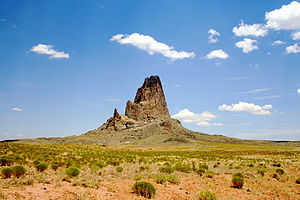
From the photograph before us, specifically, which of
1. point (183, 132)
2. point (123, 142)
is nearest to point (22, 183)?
point (123, 142)

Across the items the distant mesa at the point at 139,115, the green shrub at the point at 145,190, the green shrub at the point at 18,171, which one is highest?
the distant mesa at the point at 139,115

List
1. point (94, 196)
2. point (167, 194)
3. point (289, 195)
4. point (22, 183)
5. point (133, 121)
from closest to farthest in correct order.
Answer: point (94, 196) < point (22, 183) < point (167, 194) < point (289, 195) < point (133, 121)

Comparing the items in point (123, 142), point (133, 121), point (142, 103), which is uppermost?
point (142, 103)

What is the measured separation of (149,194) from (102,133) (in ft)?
501

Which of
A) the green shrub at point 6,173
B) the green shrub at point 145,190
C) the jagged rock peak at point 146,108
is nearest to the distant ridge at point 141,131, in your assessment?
the jagged rock peak at point 146,108

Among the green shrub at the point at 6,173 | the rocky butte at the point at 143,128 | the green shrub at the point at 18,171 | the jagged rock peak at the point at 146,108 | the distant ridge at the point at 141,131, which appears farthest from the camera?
the jagged rock peak at the point at 146,108

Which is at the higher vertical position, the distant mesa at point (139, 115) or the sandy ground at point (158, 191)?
the distant mesa at point (139, 115)

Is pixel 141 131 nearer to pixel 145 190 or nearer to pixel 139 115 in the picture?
pixel 139 115

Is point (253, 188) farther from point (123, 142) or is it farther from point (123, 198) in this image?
point (123, 142)

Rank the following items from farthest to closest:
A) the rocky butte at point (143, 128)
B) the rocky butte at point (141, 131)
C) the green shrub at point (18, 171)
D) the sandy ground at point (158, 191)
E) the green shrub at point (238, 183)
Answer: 1. the rocky butte at point (143, 128)
2. the rocky butte at point (141, 131)
3. the green shrub at point (238, 183)
4. the green shrub at point (18, 171)
5. the sandy ground at point (158, 191)

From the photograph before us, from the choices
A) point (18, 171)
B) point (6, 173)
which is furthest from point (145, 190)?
point (6, 173)

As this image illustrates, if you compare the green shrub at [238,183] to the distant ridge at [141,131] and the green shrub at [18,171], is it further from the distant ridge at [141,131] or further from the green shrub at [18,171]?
the distant ridge at [141,131]

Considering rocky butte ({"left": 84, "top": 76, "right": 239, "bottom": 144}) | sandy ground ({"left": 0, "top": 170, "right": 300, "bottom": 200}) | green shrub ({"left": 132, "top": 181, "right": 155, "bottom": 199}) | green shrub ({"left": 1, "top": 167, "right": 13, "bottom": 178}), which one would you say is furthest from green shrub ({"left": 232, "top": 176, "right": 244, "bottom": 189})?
rocky butte ({"left": 84, "top": 76, "right": 239, "bottom": 144})

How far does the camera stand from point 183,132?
173875mm
